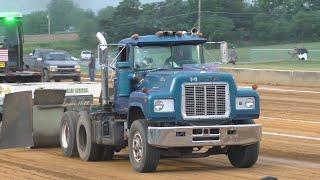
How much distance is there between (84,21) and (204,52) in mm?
6511

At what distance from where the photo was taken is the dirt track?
11773mm

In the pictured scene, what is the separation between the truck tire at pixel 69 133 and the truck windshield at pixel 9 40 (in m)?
7.64

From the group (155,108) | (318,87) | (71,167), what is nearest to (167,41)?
(155,108)

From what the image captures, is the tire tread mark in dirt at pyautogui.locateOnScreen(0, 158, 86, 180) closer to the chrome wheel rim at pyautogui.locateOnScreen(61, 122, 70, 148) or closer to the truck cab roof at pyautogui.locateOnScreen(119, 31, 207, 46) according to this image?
the chrome wheel rim at pyautogui.locateOnScreen(61, 122, 70, 148)

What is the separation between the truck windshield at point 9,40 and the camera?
2198cm

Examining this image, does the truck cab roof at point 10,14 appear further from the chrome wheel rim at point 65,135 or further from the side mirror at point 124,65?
the side mirror at point 124,65

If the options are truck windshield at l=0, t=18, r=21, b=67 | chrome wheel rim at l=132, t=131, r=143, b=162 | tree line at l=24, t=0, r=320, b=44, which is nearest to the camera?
chrome wheel rim at l=132, t=131, r=143, b=162

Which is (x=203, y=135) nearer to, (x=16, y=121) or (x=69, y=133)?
(x=69, y=133)

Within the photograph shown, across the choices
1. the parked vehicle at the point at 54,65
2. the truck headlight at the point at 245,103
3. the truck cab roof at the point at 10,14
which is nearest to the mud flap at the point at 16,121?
the truck headlight at the point at 245,103

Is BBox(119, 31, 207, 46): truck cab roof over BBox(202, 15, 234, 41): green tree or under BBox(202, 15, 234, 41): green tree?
under

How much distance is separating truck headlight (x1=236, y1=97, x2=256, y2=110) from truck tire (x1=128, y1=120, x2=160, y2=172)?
1.47 meters

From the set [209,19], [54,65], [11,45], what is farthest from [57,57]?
[209,19]

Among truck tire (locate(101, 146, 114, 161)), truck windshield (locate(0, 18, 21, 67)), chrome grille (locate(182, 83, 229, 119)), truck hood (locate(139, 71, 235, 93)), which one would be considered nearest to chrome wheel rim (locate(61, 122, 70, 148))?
truck tire (locate(101, 146, 114, 161))

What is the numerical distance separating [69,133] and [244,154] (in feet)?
12.3
